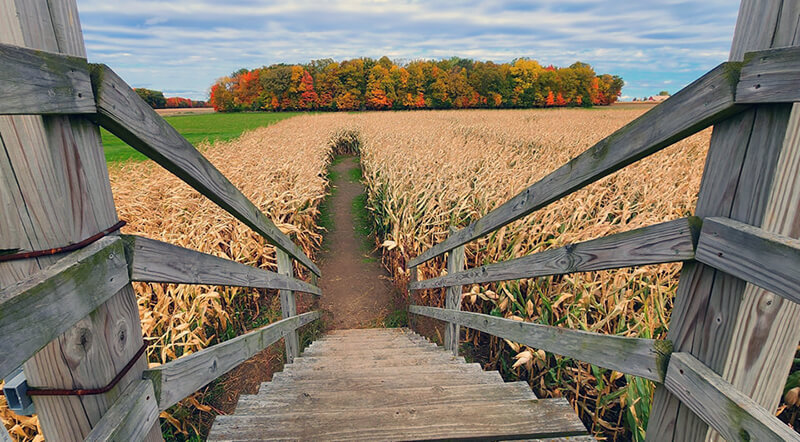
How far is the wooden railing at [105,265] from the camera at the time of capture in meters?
0.60

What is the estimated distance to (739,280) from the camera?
0.84 metres

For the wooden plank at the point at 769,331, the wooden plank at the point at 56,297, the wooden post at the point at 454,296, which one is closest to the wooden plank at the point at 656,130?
the wooden plank at the point at 769,331

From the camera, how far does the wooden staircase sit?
1476mm

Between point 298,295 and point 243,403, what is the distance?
136 inches

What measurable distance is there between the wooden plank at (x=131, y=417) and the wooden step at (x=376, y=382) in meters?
1.19

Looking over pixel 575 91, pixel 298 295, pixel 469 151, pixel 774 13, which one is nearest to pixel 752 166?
pixel 774 13

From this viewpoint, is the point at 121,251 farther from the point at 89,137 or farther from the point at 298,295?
the point at 298,295

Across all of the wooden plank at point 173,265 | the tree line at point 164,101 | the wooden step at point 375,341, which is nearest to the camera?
the wooden plank at point 173,265

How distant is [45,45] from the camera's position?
720mm

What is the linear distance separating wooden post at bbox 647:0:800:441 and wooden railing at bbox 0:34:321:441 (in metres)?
1.32

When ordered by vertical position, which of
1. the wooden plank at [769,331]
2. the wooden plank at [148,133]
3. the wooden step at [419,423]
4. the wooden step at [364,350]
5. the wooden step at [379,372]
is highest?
the wooden plank at [148,133]

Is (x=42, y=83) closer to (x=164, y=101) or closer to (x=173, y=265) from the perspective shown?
(x=173, y=265)

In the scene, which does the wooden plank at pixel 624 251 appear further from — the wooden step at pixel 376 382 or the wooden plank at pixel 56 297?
the wooden plank at pixel 56 297

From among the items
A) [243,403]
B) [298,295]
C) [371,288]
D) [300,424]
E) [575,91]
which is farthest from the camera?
[575,91]
